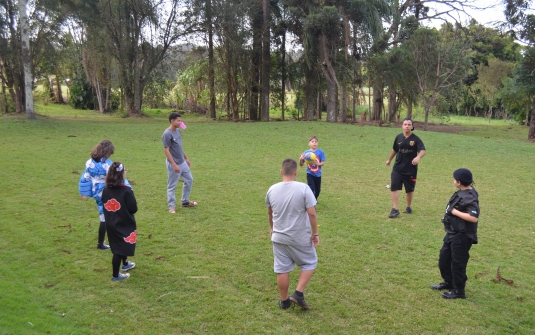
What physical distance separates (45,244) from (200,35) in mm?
21945

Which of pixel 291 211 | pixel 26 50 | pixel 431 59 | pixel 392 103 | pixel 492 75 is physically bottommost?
pixel 291 211

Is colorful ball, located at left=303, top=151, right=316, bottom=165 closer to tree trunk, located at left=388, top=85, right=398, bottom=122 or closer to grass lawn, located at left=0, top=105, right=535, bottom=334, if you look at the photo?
grass lawn, located at left=0, top=105, right=535, bottom=334

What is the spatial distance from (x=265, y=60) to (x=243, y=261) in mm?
22515

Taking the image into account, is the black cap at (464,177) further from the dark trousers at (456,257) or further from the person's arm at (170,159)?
the person's arm at (170,159)

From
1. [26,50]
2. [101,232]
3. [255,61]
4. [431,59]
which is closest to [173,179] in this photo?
[101,232]

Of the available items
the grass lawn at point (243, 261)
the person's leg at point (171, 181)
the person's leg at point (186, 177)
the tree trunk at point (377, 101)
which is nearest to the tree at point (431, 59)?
the tree trunk at point (377, 101)

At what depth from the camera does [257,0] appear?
2594 cm

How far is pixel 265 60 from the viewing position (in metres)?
26.7

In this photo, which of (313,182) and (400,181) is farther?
(313,182)

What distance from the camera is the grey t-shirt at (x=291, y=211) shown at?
13.4 ft

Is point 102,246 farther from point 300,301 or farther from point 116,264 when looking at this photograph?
point 300,301

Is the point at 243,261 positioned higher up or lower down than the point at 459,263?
lower down

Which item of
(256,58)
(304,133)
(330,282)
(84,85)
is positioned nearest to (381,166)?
(304,133)

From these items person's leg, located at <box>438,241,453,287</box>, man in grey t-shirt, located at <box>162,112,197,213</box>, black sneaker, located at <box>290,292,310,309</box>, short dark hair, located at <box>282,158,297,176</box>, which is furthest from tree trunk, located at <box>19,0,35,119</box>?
person's leg, located at <box>438,241,453,287</box>
